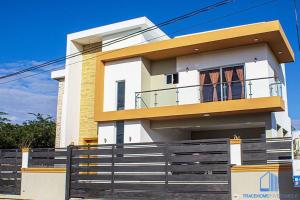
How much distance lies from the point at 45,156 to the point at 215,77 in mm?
7307

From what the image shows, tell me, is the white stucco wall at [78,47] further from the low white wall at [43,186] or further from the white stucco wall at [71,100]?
the low white wall at [43,186]

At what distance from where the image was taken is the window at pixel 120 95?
1772 cm

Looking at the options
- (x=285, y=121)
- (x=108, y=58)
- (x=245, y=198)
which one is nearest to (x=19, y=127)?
(x=108, y=58)

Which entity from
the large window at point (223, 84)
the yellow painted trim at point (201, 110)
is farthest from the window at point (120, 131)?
the large window at point (223, 84)

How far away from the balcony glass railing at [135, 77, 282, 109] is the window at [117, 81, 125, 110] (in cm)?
81

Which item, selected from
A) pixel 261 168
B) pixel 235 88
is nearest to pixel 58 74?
pixel 235 88

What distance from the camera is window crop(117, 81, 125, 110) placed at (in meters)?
17.7

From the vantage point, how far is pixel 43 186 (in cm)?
1376

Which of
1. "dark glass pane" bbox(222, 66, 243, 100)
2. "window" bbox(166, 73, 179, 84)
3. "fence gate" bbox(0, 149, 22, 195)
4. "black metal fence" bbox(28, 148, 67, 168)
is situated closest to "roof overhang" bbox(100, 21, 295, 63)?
"window" bbox(166, 73, 179, 84)

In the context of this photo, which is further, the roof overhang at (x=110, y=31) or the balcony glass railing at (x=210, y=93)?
the roof overhang at (x=110, y=31)

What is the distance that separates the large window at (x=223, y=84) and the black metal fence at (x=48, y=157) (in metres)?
5.97

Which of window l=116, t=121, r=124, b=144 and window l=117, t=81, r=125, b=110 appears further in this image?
window l=117, t=81, r=125, b=110

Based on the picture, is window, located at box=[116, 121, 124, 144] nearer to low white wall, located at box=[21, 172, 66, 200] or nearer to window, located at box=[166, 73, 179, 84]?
window, located at box=[166, 73, 179, 84]
